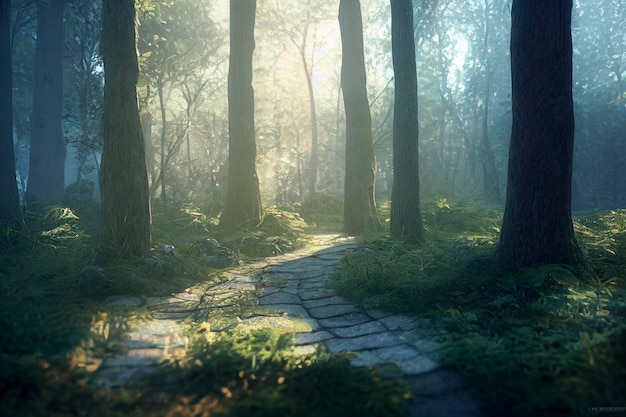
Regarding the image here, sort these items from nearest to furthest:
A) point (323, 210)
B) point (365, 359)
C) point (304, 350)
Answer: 1. point (365, 359)
2. point (304, 350)
3. point (323, 210)

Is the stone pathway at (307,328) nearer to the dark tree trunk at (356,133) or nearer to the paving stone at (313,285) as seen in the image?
the paving stone at (313,285)

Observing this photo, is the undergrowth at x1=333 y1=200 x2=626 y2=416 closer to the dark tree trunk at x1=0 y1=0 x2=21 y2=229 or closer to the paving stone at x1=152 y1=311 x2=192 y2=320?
the paving stone at x1=152 y1=311 x2=192 y2=320

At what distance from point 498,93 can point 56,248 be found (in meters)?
33.5

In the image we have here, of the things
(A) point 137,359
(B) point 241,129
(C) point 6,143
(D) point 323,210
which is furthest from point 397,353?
(D) point 323,210

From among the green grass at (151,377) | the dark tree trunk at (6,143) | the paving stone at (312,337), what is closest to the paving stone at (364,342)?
the paving stone at (312,337)

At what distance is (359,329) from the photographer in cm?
460

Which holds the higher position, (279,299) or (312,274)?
(312,274)

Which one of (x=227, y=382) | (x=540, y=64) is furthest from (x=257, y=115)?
(x=227, y=382)

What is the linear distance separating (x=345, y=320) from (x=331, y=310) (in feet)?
1.50

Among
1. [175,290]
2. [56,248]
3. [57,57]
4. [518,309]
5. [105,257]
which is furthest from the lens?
[57,57]

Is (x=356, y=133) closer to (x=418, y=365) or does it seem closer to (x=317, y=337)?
(x=317, y=337)

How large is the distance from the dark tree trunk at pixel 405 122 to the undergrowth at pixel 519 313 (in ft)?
4.82

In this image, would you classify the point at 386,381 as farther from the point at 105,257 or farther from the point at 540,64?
the point at 105,257

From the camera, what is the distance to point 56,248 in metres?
8.38
